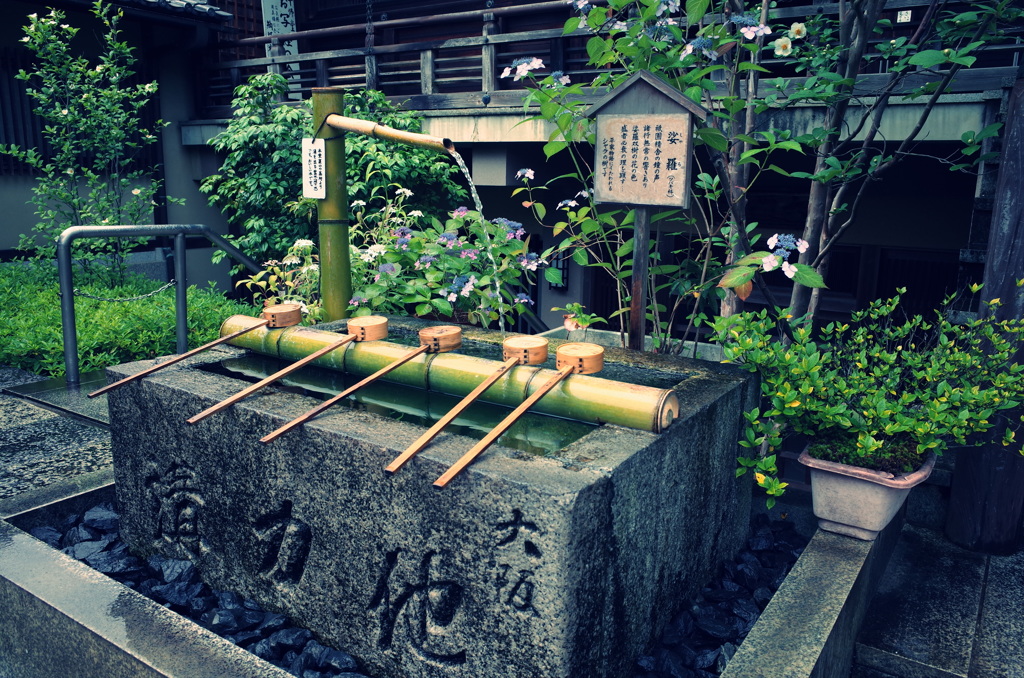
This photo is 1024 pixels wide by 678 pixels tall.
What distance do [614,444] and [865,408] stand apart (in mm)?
1250

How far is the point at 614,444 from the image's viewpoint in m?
2.36

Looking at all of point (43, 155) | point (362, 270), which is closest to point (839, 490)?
point (362, 270)

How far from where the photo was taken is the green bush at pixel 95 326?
6023mm

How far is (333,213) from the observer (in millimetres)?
3934

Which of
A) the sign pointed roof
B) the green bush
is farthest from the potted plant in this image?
the green bush

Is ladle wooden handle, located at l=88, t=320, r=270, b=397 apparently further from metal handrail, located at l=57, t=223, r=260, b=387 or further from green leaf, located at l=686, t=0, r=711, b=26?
green leaf, located at l=686, t=0, r=711, b=26

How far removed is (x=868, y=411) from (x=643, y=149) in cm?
144

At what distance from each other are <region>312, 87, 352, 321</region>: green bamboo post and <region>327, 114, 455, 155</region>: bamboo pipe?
0.23 ft

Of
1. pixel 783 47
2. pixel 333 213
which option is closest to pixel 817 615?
pixel 333 213

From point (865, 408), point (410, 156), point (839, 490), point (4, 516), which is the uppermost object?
point (410, 156)

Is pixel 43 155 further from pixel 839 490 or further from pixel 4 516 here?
pixel 839 490

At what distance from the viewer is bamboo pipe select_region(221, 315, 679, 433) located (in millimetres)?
2506

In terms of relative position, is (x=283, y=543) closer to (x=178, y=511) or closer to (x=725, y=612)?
(x=178, y=511)

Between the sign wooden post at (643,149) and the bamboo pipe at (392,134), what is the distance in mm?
725
